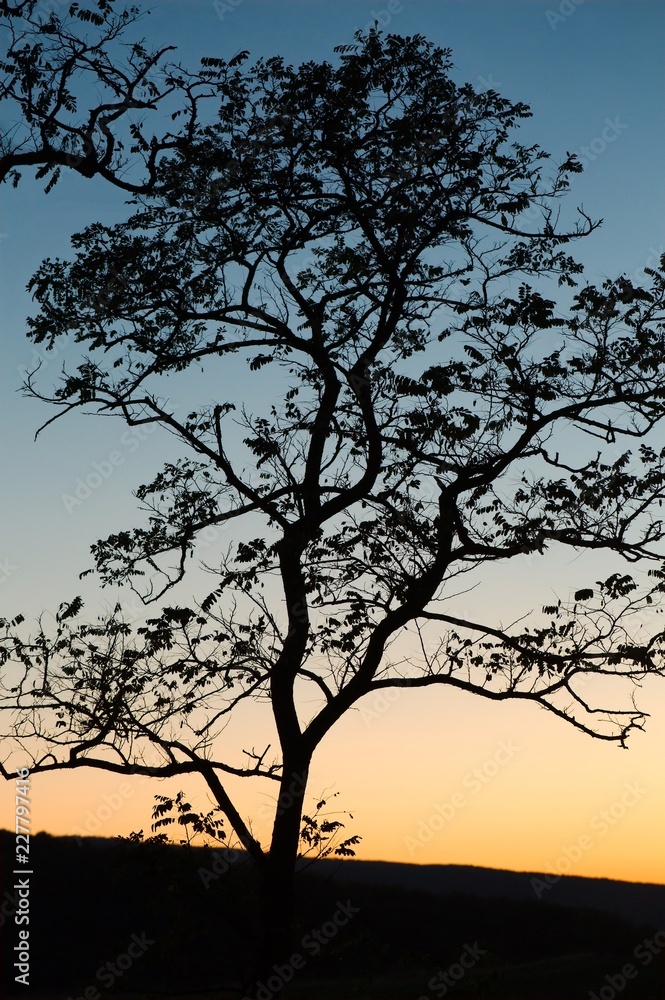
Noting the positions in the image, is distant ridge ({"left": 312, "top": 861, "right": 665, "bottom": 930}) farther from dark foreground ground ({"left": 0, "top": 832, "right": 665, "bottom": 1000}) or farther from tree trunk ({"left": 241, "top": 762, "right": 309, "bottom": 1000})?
tree trunk ({"left": 241, "top": 762, "right": 309, "bottom": 1000})

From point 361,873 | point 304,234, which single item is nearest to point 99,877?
point 361,873

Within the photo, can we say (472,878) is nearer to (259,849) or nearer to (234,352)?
(259,849)

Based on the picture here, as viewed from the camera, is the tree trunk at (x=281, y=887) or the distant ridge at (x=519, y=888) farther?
the distant ridge at (x=519, y=888)

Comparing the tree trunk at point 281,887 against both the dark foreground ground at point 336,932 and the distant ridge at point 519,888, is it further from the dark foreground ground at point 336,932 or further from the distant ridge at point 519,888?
the distant ridge at point 519,888

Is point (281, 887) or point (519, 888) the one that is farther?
point (519, 888)

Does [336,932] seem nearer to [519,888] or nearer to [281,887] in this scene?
[281,887]

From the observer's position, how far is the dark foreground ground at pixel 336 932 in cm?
1045

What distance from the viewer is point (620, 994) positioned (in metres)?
14.3

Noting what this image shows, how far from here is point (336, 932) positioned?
10508mm

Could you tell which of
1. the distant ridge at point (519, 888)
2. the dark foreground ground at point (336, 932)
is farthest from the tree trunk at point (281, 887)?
the distant ridge at point (519, 888)

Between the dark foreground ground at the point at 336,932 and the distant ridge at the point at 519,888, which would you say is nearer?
the dark foreground ground at the point at 336,932

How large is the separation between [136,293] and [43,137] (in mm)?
2001

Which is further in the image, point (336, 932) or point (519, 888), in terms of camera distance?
point (519, 888)

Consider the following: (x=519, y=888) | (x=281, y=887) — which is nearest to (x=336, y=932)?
(x=281, y=887)
